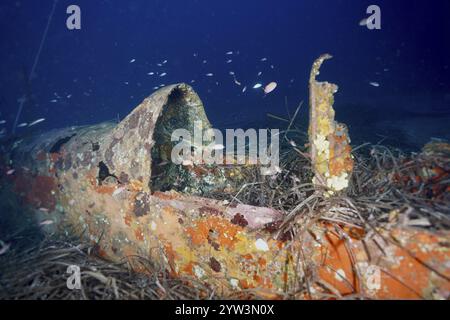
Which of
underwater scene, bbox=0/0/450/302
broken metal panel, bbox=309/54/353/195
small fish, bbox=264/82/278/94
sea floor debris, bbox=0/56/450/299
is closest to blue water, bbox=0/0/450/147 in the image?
small fish, bbox=264/82/278/94

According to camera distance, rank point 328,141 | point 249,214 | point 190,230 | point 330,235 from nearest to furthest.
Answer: point 330,235 → point 328,141 → point 249,214 → point 190,230

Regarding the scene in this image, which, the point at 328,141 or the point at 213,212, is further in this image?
the point at 213,212

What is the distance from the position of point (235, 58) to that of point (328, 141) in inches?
4787

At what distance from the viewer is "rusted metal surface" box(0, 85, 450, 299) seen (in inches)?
74.6

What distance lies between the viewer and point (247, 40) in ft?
418

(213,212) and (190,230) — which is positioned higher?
(213,212)

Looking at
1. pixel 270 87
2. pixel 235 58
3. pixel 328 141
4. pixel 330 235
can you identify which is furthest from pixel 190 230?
pixel 235 58

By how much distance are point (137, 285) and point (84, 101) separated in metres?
99.6

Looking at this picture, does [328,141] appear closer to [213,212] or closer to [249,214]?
[249,214]

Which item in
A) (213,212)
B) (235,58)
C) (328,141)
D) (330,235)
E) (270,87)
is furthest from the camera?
(235,58)

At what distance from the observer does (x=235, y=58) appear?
379ft

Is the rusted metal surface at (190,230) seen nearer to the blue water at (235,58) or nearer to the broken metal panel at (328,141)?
the broken metal panel at (328,141)

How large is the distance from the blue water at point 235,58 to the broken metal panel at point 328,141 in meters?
7.81

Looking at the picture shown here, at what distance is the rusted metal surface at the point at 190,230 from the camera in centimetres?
189
